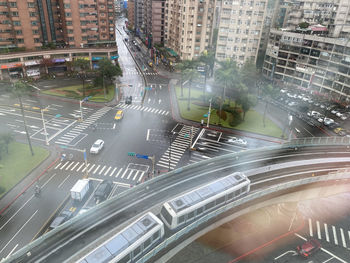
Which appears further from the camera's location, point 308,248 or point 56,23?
point 56,23

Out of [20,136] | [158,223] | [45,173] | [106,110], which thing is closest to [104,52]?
[106,110]

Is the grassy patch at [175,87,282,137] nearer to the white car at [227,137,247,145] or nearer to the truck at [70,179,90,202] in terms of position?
the white car at [227,137,247,145]

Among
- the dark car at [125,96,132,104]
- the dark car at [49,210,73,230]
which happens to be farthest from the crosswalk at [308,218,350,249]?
the dark car at [125,96,132,104]

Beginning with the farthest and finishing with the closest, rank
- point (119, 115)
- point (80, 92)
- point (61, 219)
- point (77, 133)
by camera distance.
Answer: point (80, 92) < point (119, 115) < point (77, 133) < point (61, 219)

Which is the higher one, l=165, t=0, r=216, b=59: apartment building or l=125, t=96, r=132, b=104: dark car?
l=165, t=0, r=216, b=59: apartment building

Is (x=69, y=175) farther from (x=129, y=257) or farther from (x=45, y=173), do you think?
(x=129, y=257)

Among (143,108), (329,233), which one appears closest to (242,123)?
(143,108)

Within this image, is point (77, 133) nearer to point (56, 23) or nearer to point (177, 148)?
point (177, 148)
